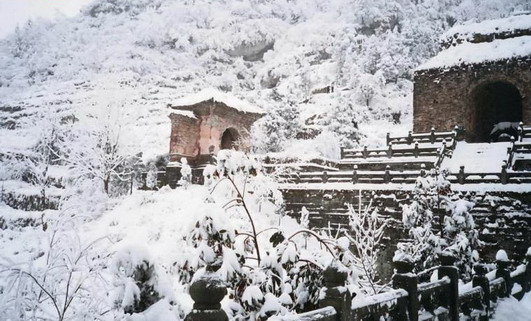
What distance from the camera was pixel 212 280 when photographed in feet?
9.52

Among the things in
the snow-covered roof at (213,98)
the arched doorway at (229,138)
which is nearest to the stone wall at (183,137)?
the snow-covered roof at (213,98)

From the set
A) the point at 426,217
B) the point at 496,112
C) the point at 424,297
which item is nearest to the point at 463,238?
the point at 426,217

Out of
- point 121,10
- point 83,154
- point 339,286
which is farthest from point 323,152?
point 121,10

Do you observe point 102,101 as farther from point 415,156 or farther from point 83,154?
point 415,156

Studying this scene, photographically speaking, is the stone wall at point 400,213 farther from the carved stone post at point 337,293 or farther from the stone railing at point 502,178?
the carved stone post at point 337,293

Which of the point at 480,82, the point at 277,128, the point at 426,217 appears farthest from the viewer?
the point at 277,128

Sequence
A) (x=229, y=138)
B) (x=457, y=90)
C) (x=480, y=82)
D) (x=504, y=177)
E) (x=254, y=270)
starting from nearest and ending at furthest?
(x=254, y=270) < (x=504, y=177) < (x=480, y=82) < (x=457, y=90) < (x=229, y=138)

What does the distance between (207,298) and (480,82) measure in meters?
26.8

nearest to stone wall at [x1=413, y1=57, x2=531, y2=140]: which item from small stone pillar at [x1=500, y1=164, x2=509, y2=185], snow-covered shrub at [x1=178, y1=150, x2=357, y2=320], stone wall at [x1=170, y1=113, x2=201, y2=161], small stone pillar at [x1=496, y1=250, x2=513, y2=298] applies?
small stone pillar at [x1=500, y1=164, x2=509, y2=185]

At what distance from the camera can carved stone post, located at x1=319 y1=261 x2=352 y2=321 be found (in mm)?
3625

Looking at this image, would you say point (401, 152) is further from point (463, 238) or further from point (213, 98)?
point (213, 98)

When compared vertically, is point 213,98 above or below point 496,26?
below

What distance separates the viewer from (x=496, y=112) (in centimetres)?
2788

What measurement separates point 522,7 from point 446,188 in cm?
4436
